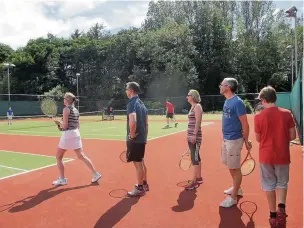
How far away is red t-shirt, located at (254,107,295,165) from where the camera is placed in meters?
4.32

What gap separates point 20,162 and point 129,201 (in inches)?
196

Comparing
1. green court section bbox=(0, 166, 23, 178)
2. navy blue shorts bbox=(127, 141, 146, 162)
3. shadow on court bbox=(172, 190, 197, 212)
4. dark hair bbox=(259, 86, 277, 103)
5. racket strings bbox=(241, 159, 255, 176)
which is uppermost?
dark hair bbox=(259, 86, 277, 103)

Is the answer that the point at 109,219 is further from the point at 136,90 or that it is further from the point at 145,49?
the point at 145,49

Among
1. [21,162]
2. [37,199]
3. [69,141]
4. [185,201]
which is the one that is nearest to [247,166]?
[185,201]

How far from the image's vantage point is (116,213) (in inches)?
206

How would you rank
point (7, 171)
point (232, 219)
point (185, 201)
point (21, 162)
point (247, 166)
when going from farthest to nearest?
point (21, 162) < point (7, 171) < point (185, 201) < point (247, 166) < point (232, 219)

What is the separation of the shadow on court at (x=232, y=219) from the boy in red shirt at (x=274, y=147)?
0.39m

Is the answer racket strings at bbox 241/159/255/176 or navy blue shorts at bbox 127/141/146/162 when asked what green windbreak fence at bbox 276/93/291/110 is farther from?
navy blue shorts at bbox 127/141/146/162

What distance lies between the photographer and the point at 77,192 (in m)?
6.36

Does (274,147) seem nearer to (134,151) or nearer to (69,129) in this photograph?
(134,151)

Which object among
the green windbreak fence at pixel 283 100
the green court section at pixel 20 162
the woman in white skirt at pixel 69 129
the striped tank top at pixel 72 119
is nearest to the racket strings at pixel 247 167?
the woman in white skirt at pixel 69 129

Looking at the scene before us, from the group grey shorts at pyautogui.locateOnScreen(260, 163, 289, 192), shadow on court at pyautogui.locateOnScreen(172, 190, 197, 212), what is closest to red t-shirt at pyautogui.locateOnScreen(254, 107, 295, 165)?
grey shorts at pyautogui.locateOnScreen(260, 163, 289, 192)

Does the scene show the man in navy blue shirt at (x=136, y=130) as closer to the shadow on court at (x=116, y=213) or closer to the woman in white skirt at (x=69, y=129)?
the shadow on court at (x=116, y=213)

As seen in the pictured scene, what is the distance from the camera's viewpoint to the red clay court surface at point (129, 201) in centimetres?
487
